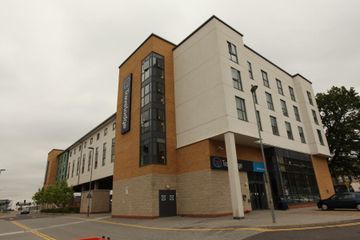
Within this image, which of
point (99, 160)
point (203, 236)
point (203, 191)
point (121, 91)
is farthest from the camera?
point (99, 160)

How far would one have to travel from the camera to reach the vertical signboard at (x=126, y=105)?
3072 cm

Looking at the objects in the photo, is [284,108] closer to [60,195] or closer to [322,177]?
[322,177]

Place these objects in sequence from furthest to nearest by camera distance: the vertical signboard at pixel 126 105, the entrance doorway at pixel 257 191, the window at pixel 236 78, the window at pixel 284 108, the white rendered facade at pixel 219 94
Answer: the window at pixel 284 108
the vertical signboard at pixel 126 105
the entrance doorway at pixel 257 191
the window at pixel 236 78
the white rendered facade at pixel 219 94

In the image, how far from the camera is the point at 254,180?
26.3 m

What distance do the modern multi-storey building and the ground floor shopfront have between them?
97 mm

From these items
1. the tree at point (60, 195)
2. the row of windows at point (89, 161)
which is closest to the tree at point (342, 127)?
the row of windows at point (89, 161)

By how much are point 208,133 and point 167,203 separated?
26.7 ft

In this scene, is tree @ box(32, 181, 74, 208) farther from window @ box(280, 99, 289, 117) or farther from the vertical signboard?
window @ box(280, 99, 289, 117)

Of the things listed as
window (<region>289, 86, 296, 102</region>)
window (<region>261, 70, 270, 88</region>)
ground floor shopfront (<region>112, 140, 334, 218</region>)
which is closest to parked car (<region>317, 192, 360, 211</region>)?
ground floor shopfront (<region>112, 140, 334, 218</region>)

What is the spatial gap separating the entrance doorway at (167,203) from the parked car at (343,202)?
1406 cm

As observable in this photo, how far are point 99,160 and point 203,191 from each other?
97.7 ft

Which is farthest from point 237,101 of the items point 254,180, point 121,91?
point 121,91

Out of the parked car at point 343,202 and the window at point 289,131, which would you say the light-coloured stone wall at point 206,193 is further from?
the window at point 289,131

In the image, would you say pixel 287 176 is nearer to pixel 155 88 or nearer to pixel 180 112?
pixel 180 112
